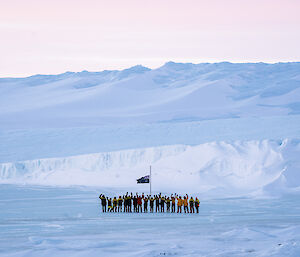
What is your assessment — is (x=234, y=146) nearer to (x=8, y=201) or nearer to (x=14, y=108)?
(x=8, y=201)

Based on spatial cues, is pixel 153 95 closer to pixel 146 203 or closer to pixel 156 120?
pixel 156 120

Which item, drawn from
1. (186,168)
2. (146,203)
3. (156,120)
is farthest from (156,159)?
(156,120)

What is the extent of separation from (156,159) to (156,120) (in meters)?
27.9

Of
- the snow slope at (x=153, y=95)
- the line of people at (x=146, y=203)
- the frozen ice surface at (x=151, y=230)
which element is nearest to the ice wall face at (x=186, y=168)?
the frozen ice surface at (x=151, y=230)

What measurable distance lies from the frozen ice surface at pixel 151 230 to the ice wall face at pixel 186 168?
19.3 feet

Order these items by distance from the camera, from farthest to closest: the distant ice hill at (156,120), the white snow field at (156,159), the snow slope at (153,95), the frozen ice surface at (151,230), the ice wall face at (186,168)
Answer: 1. the snow slope at (153,95)
2. the distant ice hill at (156,120)
3. the ice wall face at (186,168)
4. the white snow field at (156,159)
5. the frozen ice surface at (151,230)

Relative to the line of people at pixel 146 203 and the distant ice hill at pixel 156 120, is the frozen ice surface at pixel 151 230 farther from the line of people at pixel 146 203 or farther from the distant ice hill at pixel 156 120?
the distant ice hill at pixel 156 120

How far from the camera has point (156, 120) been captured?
7050cm

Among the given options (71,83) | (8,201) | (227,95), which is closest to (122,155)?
(8,201)

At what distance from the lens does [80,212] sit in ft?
75.6

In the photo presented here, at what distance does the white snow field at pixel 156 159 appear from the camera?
630 inches

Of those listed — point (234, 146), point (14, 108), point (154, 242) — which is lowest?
point (154, 242)

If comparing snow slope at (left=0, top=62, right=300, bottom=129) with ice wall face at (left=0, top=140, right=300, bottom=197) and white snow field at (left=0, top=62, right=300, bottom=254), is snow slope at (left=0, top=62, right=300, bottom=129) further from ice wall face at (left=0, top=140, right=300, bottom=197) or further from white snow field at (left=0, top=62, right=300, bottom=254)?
ice wall face at (left=0, top=140, right=300, bottom=197)

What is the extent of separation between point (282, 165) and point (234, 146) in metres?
5.22
